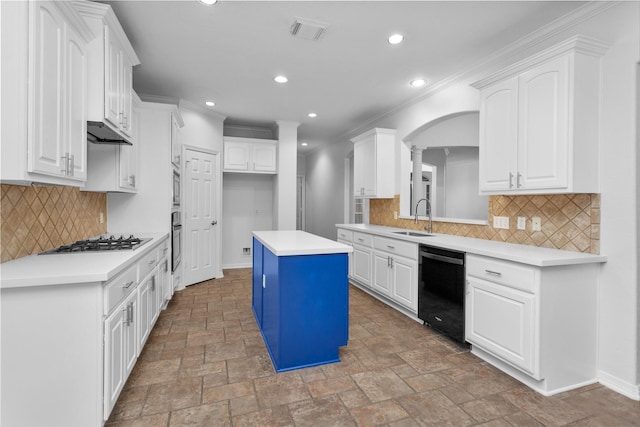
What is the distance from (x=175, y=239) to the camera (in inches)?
157

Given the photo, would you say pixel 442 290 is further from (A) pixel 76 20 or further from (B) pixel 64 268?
(A) pixel 76 20

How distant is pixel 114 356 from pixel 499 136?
3.10 metres

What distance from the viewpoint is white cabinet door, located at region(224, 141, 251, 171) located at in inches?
225

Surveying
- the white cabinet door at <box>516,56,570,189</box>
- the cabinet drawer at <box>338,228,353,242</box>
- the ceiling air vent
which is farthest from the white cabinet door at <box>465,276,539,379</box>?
the ceiling air vent

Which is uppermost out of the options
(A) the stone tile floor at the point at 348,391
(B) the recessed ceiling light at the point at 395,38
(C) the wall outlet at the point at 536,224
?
(B) the recessed ceiling light at the point at 395,38

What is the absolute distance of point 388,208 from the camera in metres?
5.09

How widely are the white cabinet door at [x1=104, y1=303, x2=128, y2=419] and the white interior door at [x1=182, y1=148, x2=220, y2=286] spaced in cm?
287

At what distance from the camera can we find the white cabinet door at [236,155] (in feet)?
18.7

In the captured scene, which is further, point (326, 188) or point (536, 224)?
point (326, 188)

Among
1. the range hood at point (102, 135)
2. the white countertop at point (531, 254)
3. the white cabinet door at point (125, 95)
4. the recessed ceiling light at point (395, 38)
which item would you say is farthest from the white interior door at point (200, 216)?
the white countertop at point (531, 254)

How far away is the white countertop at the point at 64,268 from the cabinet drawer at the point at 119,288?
0.17ft

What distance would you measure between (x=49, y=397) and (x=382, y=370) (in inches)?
78.5

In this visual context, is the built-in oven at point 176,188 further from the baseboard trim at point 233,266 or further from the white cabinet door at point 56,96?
the baseboard trim at point 233,266

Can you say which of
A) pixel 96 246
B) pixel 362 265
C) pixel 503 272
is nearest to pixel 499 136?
pixel 503 272
